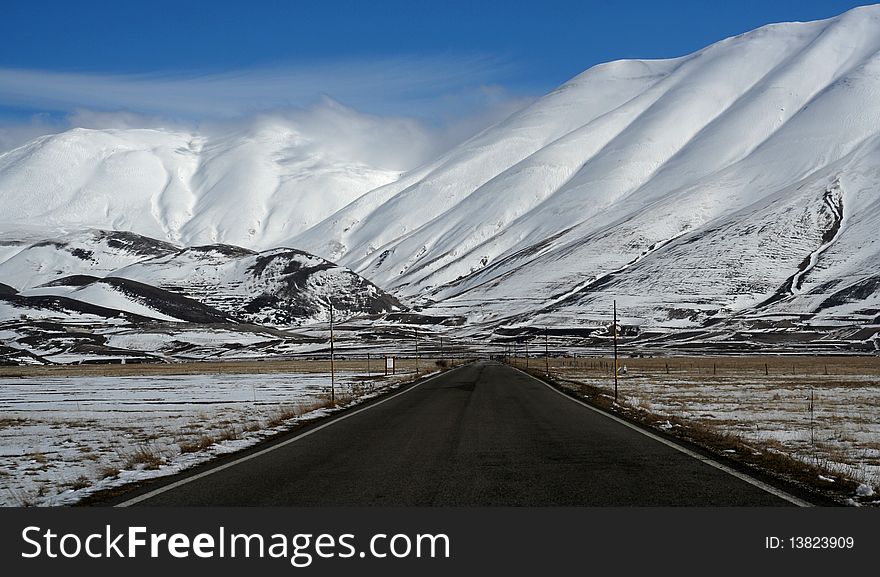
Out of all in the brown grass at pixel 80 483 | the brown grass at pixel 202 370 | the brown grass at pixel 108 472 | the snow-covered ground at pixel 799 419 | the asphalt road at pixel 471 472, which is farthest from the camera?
the brown grass at pixel 202 370

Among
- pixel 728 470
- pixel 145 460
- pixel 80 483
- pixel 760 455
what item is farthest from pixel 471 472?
pixel 145 460

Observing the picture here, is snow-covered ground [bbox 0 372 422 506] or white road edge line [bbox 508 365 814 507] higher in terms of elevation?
white road edge line [bbox 508 365 814 507]

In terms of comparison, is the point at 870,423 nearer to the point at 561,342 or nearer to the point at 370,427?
the point at 370,427

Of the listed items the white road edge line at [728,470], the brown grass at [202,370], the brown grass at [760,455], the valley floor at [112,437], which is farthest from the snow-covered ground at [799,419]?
the brown grass at [202,370]

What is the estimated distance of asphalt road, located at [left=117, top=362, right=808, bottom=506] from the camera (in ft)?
35.1

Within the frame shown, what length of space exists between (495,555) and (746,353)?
527 feet

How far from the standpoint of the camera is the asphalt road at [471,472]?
10695 millimetres

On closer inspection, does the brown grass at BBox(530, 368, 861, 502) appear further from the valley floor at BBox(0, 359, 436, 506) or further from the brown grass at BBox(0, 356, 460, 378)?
the brown grass at BBox(0, 356, 460, 378)

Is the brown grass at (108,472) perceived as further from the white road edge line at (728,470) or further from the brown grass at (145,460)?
the white road edge line at (728,470)

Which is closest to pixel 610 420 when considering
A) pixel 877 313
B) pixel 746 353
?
pixel 746 353

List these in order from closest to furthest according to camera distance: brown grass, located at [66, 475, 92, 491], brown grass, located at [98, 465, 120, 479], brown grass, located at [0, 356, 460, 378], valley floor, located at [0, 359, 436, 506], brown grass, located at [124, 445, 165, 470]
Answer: brown grass, located at [66, 475, 92, 491]
valley floor, located at [0, 359, 436, 506]
brown grass, located at [98, 465, 120, 479]
brown grass, located at [124, 445, 165, 470]
brown grass, located at [0, 356, 460, 378]

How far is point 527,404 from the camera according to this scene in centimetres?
3145

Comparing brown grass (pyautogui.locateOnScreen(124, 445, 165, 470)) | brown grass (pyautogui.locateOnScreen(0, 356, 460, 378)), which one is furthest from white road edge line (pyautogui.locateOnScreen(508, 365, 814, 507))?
brown grass (pyautogui.locateOnScreen(0, 356, 460, 378))

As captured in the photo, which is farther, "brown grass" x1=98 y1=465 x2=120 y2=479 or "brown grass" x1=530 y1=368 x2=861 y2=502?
"brown grass" x1=98 y1=465 x2=120 y2=479
